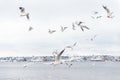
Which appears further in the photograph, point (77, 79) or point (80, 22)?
point (77, 79)

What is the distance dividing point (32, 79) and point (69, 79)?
11.6 meters

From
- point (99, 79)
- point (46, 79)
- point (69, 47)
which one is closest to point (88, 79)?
point (99, 79)

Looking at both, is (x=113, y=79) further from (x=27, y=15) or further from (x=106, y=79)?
(x=27, y=15)

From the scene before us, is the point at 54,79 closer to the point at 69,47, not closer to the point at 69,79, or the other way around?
the point at 69,79

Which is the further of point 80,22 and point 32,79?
point 32,79

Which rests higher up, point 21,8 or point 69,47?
point 21,8

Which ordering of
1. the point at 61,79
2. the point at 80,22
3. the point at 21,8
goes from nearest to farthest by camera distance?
1. the point at 21,8
2. the point at 80,22
3. the point at 61,79

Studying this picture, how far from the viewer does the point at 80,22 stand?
32.4 m

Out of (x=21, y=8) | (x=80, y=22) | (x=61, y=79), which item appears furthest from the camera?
(x=61, y=79)

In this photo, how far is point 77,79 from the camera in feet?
456

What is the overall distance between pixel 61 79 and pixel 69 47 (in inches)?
4048

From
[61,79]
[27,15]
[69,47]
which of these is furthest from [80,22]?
[61,79]

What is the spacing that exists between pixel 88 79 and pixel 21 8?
370 feet

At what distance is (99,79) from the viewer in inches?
5468
